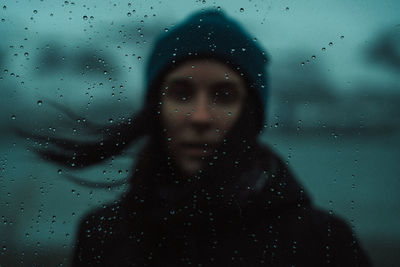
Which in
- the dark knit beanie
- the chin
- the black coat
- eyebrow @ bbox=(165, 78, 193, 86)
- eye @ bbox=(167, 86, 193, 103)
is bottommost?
the black coat

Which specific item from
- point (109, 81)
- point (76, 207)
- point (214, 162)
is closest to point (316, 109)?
point (214, 162)

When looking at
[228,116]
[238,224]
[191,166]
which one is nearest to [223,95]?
[228,116]

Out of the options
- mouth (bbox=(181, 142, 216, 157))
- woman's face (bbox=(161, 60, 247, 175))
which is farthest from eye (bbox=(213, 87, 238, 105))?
mouth (bbox=(181, 142, 216, 157))

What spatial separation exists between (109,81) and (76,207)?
1.03 ft

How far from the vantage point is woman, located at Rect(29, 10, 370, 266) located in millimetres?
1000

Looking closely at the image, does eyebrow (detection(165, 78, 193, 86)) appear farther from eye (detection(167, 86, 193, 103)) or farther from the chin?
the chin

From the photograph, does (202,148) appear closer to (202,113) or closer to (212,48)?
(202,113)

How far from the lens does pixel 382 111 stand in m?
1.03

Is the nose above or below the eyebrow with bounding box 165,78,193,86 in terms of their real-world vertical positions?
below

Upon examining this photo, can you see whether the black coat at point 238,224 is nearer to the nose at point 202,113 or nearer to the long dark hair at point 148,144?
the long dark hair at point 148,144

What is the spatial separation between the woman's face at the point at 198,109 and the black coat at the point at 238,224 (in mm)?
78

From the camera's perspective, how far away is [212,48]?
1.03 metres

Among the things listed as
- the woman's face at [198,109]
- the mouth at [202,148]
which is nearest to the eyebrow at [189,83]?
the woman's face at [198,109]

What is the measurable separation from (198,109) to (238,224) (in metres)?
0.29
